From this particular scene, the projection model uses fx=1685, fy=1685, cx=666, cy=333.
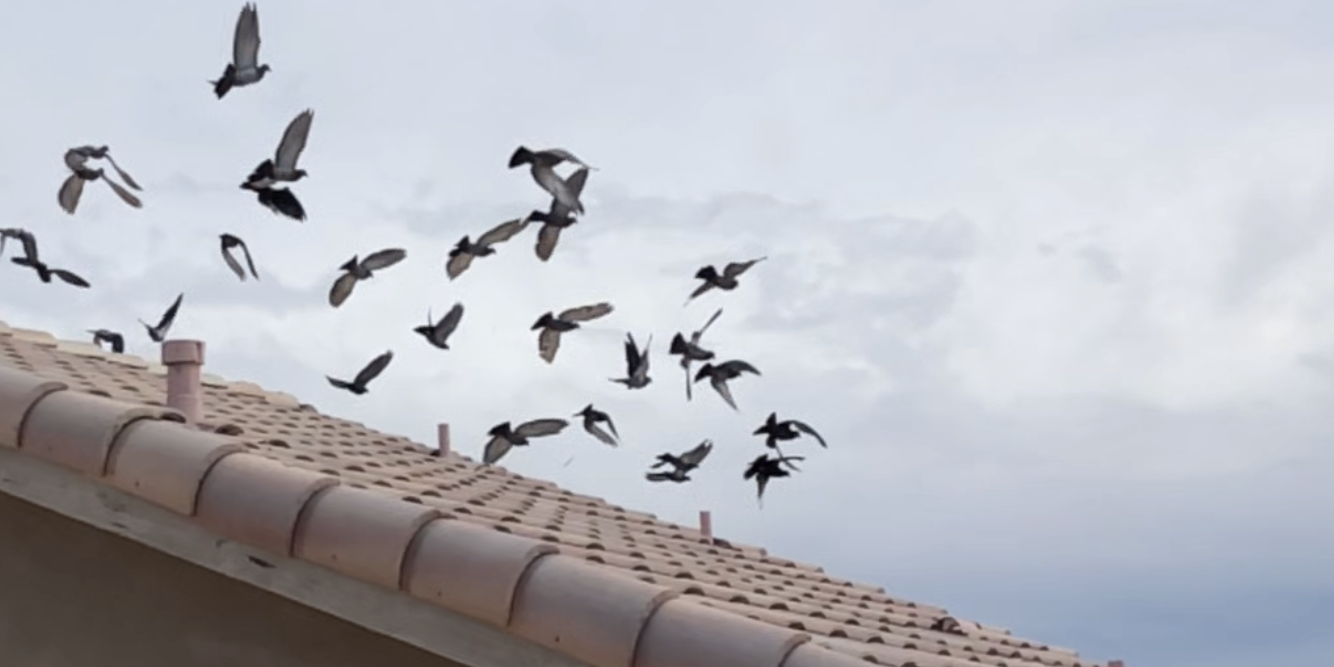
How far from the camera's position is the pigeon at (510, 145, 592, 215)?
8977mm

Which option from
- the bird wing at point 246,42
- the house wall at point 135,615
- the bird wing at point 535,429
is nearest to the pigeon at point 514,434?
the bird wing at point 535,429

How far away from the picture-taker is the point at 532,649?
4.48m

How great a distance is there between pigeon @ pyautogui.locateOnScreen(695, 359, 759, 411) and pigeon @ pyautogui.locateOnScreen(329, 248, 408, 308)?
1.97 metres

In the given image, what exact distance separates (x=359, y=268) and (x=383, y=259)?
0.19 metres

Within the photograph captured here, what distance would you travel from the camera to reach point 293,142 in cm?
908

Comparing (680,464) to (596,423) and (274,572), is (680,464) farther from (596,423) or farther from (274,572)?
(274,572)

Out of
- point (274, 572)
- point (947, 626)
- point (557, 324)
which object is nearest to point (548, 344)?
point (557, 324)

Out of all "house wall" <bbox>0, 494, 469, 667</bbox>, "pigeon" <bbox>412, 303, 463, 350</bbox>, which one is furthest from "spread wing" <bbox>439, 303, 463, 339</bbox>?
"house wall" <bbox>0, 494, 469, 667</bbox>

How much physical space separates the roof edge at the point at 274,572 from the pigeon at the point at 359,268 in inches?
175

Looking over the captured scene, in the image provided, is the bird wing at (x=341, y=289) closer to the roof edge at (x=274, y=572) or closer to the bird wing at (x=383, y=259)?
the bird wing at (x=383, y=259)

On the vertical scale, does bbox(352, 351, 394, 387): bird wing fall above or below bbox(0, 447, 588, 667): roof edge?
above

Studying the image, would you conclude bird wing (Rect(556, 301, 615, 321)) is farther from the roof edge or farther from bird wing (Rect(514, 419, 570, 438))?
the roof edge

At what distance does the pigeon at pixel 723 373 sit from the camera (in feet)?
33.9

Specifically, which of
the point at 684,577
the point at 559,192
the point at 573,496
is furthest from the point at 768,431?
the point at 684,577
